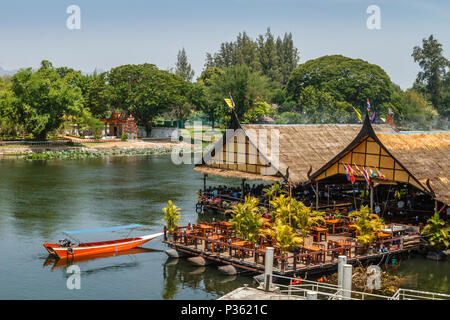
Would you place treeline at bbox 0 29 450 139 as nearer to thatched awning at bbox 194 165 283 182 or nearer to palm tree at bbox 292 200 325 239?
thatched awning at bbox 194 165 283 182

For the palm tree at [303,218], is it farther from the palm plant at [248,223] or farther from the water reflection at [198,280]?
the water reflection at [198,280]

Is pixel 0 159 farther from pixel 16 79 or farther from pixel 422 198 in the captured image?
pixel 422 198

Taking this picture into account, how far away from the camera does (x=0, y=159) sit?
230 ft

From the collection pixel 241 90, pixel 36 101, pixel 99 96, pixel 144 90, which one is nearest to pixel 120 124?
pixel 99 96

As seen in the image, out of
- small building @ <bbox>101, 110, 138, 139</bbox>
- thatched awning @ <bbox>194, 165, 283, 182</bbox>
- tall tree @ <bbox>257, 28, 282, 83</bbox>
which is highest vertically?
tall tree @ <bbox>257, 28, 282, 83</bbox>

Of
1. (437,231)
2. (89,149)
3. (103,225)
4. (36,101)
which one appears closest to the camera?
(437,231)

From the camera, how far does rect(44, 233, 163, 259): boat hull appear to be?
2797 centimetres

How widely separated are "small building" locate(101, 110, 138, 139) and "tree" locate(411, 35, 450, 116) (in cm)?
5462

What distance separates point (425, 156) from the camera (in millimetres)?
32188

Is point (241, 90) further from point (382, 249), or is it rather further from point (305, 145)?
point (382, 249)

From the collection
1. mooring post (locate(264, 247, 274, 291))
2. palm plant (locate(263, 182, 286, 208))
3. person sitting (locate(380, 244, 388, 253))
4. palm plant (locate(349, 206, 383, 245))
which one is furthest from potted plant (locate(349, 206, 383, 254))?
palm plant (locate(263, 182, 286, 208))

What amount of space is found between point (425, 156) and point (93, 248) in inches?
687
